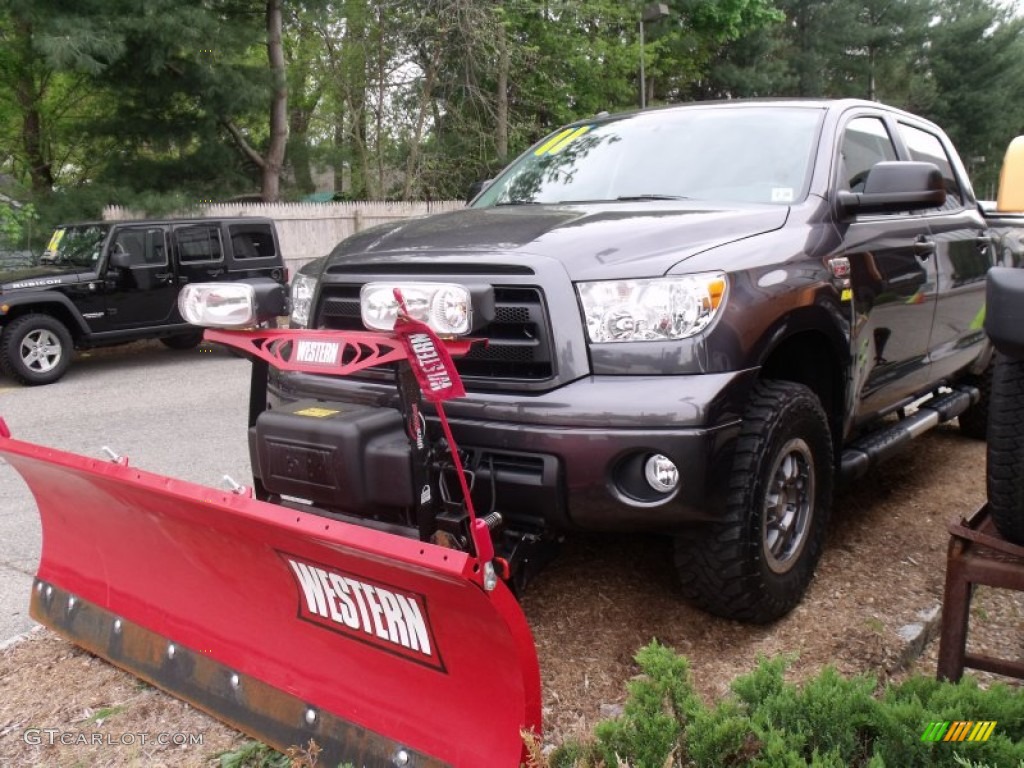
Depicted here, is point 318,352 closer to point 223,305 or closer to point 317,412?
point 317,412

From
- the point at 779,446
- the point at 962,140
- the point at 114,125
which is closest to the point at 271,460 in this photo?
the point at 779,446

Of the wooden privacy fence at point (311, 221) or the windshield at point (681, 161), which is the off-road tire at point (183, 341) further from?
the windshield at point (681, 161)

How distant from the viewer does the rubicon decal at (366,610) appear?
2371 millimetres

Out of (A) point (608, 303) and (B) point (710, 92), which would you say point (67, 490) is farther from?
(B) point (710, 92)

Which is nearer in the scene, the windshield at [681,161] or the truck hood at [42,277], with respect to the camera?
the windshield at [681,161]

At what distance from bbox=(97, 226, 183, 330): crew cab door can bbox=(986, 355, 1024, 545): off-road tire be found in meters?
9.70

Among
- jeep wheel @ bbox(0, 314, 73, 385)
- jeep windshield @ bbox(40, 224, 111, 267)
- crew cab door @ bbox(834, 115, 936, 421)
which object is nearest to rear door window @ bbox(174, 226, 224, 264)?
Result: jeep windshield @ bbox(40, 224, 111, 267)

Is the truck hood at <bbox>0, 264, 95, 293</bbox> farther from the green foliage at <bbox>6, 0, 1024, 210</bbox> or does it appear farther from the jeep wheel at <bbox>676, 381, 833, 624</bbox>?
the jeep wheel at <bbox>676, 381, 833, 624</bbox>

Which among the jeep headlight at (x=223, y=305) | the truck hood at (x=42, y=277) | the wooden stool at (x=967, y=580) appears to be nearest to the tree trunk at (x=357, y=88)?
the truck hood at (x=42, y=277)

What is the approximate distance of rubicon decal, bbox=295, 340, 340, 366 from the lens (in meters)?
2.48

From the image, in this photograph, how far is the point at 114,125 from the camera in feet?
46.6

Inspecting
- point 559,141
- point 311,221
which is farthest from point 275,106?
point 559,141

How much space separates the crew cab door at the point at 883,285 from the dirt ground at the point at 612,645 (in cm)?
72

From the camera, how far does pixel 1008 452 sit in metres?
2.57
